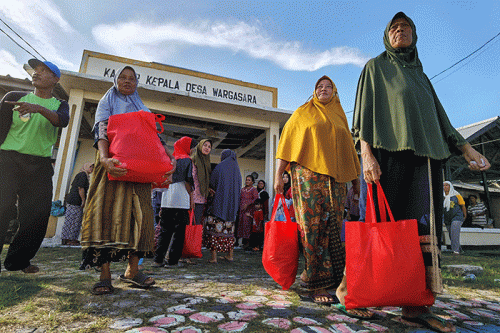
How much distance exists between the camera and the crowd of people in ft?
5.75

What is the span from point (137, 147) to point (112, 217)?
0.56 meters

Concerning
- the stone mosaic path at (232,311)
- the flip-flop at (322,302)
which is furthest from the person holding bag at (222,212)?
the flip-flop at (322,302)

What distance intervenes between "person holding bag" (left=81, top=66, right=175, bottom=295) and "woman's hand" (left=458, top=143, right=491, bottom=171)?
2271 mm

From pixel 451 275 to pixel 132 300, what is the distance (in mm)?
3497

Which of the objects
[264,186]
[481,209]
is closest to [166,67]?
[264,186]

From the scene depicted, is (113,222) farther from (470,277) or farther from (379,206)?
(470,277)

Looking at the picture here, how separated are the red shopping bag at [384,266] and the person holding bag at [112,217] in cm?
155

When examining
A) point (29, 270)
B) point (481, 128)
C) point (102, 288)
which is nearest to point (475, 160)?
point (102, 288)

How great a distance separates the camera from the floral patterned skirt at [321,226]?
215 centimetres

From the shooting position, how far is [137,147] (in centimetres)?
203

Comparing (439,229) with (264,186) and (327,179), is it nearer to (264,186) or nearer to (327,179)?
(327,179)

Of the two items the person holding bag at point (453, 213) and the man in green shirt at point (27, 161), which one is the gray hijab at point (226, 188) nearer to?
the man in green shirt at point (27, 161)

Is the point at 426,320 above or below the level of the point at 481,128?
below

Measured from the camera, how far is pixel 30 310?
5.25 ft
